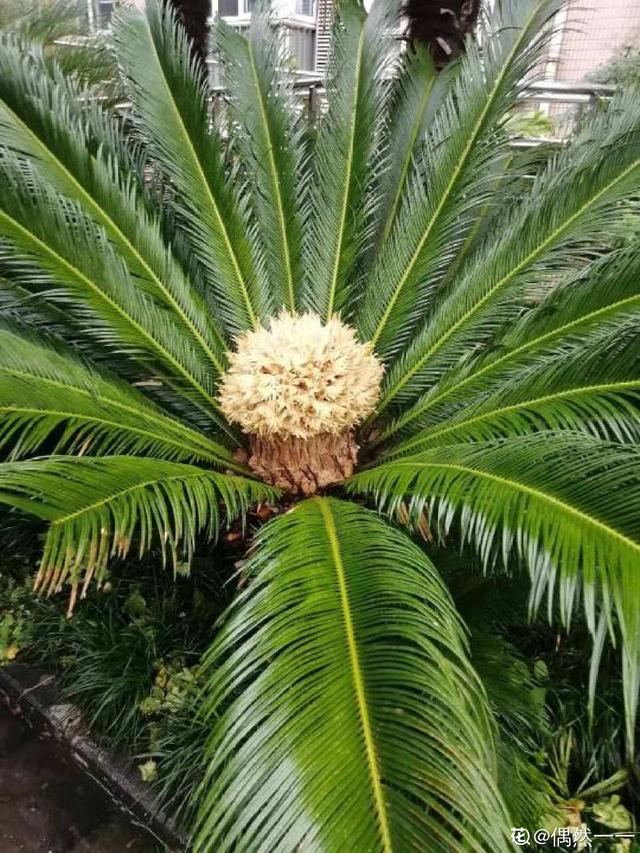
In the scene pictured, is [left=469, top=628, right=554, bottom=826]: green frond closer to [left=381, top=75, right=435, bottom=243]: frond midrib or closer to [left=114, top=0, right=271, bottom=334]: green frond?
[left=114, top=0, right=271, bottom=334]: green frond

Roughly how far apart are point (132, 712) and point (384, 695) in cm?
128

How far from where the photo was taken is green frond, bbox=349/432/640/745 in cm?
110

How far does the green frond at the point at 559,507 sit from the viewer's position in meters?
1.10

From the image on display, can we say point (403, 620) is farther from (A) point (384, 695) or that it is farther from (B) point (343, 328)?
(B) point (343, 328)

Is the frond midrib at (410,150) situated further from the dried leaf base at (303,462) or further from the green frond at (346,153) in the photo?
the dried leaf base at (303,462)

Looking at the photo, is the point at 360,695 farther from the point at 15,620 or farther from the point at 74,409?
the point at 15,620

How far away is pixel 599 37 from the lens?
872 centimetres

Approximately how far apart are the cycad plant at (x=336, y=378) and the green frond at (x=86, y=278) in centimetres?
1

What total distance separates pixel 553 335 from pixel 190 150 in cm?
159

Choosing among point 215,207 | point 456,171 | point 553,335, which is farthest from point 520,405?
point 215,207

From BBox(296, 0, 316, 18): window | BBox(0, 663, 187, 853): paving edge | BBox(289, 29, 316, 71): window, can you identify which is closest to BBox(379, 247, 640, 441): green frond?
BBox(0, 663, 187, 853): paving edge

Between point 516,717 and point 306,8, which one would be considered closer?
point 516,717

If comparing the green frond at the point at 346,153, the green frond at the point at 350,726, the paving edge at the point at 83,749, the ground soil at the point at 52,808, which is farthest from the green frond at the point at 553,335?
the ground soil at the point at 52,808

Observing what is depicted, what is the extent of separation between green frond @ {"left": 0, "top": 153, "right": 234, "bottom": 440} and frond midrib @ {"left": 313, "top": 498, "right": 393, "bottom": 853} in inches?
41.1
